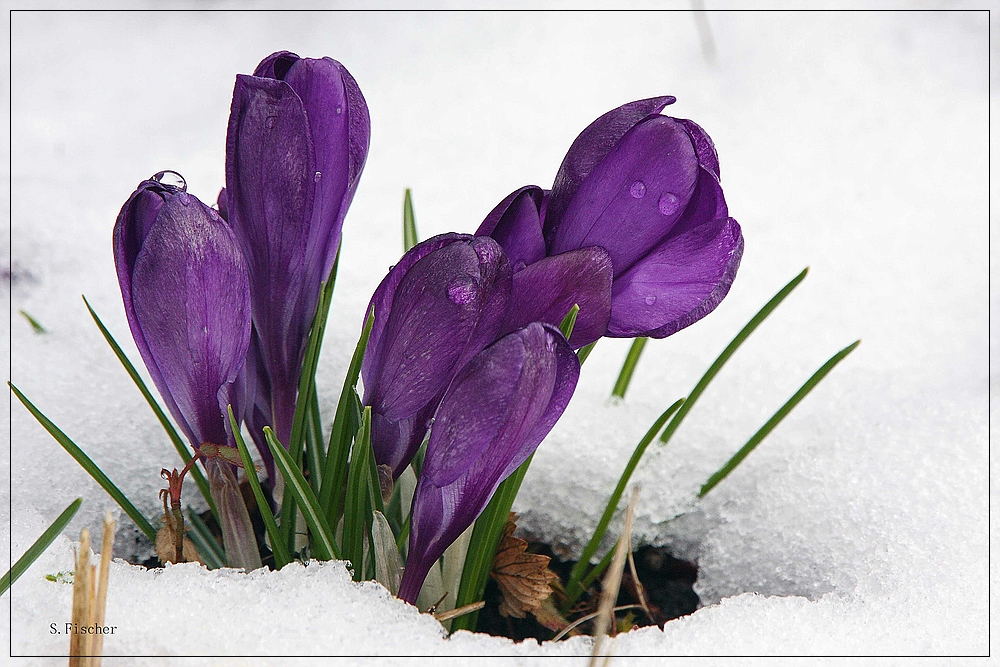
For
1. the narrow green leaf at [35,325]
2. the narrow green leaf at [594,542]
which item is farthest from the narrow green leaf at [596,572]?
the narrow green leaf at [35,325]

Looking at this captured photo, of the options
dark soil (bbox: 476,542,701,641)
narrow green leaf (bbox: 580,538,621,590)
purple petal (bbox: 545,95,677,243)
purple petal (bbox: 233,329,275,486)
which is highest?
purple petal (bbox: 545,95,677,243)

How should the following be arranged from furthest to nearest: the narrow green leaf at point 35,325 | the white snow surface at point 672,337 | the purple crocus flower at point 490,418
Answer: the narrow green leaf at point 35,325 < the white snow surface at point 672,337 < the purple crocus flower at point 490,418

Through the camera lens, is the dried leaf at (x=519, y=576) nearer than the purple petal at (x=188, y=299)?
No

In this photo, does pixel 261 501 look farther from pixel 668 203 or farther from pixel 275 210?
pixel 668 203

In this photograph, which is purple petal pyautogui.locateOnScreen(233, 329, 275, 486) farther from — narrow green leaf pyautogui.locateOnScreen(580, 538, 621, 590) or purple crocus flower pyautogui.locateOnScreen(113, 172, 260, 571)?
narrow green leaf pyautogui.locateOnScreen(580, 538, 621, 590)

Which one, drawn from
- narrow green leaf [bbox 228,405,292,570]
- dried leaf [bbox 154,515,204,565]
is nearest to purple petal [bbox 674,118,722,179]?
narrow green leaf [bbox 228,405,292,570]

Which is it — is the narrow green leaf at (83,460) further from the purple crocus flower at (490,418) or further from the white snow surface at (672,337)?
the purple crocus flower at (490,418)
